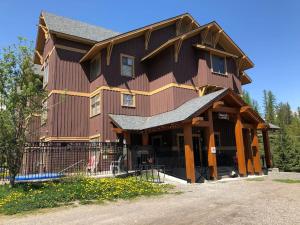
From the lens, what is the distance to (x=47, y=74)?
2464 cm

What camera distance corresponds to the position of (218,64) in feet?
79.6

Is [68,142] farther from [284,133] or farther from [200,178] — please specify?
[284,133]

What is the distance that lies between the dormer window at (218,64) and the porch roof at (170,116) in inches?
168

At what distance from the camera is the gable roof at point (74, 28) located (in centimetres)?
2331

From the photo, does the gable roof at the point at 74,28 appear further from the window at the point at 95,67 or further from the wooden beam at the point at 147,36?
the wooden beam at the point at 147,36

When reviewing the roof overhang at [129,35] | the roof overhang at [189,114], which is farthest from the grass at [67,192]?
the roof overhang at [129,35]

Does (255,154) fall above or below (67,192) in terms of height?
above


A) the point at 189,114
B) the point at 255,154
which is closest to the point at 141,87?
the point at 189,114

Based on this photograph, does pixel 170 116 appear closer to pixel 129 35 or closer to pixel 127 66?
pixel 127 66

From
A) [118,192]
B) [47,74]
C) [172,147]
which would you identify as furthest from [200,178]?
[47,74]

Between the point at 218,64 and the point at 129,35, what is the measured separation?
7.66 m

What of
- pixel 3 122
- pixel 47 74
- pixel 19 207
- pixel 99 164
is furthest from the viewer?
pixel 47 74

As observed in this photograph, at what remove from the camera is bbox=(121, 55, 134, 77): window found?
2302cm

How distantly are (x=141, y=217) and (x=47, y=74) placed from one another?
1900cm
